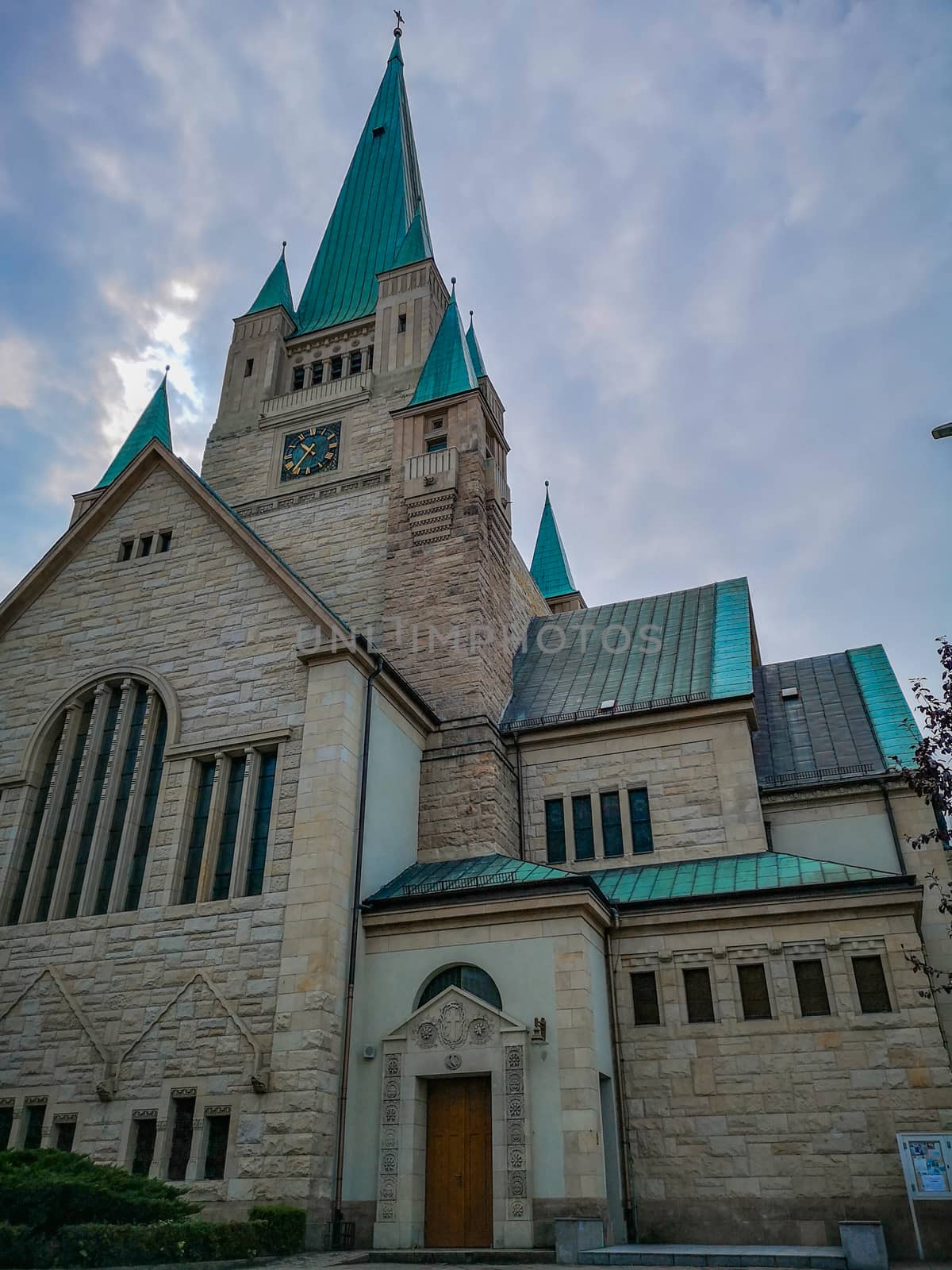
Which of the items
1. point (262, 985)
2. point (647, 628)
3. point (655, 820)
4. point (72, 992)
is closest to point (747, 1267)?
point (262, 985)

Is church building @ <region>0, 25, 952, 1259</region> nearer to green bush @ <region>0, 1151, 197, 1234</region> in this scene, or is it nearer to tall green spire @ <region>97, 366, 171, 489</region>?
green bush @ <region>0, 1151, 197, 1234</region>

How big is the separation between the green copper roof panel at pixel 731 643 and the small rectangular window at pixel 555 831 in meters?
4.45

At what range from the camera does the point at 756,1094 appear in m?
16.2

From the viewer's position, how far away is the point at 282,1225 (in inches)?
540

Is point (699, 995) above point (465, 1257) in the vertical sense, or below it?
above

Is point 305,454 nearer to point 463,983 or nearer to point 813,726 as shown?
point 813,726

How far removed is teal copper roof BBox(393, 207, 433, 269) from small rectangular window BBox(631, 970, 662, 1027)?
1015 inches

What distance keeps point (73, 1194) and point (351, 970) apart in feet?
21.6

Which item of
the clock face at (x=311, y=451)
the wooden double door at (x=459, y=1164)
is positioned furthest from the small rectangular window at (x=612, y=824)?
the clock face at (x=311, y=451)

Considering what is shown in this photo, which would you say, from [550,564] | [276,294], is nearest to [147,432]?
[276,294]

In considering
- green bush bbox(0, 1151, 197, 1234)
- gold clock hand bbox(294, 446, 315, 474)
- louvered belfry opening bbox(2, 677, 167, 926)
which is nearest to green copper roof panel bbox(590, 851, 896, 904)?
louvered belfry opening bbox(2, 677, 167, 926)

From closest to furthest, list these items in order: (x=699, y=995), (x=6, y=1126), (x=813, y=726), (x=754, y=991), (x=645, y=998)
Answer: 1. (x=6, y=1126)
2. (x=754, y=991)
3. (x=699, y=995)
4. (x=645, y=998)
5. (x=813, y=726)

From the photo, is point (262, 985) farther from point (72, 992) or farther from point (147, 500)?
point (147, 500)

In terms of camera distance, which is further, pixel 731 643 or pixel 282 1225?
pixel 731 643
